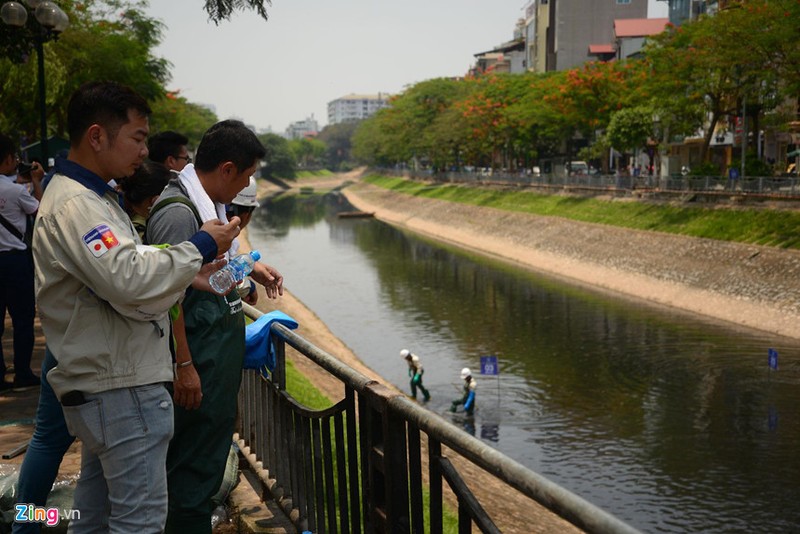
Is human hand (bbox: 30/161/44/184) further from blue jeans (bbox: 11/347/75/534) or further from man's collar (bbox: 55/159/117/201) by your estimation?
man's collar (bbox: 55/159/117/201)

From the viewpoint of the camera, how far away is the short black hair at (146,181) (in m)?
4.90

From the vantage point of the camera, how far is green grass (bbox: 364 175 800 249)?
31.1 meters

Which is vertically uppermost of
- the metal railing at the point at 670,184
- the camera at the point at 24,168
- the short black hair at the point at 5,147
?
the short black hair at the point at 5,147

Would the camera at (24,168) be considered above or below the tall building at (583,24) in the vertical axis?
below

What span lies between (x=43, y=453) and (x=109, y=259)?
4.62 feet

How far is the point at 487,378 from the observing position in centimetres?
2269

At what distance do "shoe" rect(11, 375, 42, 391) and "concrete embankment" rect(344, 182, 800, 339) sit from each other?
2332 centimetres

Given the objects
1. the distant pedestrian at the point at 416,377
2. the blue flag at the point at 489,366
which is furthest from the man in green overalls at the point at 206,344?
the blue flag at the point at 489,366

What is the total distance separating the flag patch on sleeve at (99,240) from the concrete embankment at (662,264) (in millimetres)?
26203

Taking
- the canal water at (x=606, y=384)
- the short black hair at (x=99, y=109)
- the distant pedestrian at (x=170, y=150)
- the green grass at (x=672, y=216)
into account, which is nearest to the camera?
the short black hair at (x=99, y=109)

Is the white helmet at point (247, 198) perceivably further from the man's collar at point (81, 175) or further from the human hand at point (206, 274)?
the man's collar at point (81, 175)

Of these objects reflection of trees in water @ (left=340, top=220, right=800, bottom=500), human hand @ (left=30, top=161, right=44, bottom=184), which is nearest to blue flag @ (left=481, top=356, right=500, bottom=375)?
reflection of trees in water @ (left=340, top=220, right=800, bottom=500)

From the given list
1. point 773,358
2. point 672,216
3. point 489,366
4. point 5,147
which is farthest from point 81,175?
point 672,216

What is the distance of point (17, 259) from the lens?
24.3 ft
